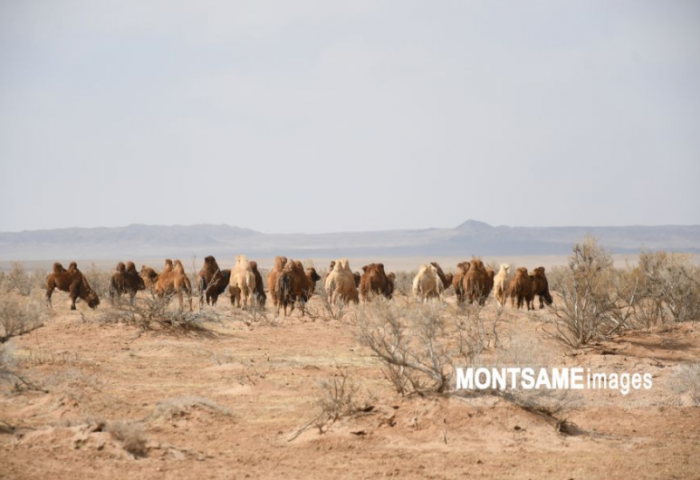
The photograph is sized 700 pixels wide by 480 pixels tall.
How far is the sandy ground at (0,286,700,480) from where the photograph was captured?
344 inches

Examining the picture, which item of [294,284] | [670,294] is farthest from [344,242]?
[670,294]

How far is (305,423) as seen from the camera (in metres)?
10.4

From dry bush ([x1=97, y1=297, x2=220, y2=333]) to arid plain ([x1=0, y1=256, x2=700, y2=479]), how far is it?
2886mm

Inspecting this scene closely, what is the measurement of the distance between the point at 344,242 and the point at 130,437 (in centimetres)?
17798

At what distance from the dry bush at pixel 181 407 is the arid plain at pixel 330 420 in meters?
0.02

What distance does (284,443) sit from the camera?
974 centimetres

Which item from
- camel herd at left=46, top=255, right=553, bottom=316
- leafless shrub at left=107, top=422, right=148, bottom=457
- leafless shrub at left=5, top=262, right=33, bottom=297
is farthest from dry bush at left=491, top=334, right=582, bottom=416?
leafless shrub at left=5, top=262, right=33, bottom=297

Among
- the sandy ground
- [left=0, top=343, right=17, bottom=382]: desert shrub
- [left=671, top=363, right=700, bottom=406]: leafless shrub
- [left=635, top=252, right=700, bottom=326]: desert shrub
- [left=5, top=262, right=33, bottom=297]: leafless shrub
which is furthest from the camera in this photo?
[left=5, top=262, right=33, bottom=297]: leafless shrub

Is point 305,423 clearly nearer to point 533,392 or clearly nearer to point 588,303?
point 533,392

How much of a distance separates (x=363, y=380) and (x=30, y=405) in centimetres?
451

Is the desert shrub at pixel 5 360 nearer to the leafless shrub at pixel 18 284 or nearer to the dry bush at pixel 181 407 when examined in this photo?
A: the dry bush at pixel 181 407

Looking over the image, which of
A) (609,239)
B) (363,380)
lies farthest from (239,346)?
(609,239)

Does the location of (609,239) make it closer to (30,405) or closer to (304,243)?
(304,243)

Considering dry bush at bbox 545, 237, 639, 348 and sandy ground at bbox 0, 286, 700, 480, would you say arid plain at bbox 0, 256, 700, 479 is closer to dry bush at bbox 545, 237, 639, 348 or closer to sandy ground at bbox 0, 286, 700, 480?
sandy ground at bbox 0, 286, 700, 480
